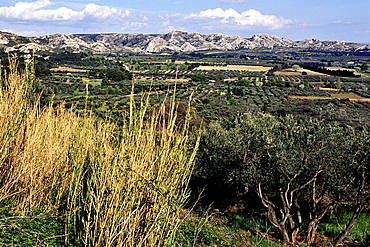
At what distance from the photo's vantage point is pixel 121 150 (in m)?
2.92

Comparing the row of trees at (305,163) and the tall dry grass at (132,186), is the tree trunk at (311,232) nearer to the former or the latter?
the row of trees at (305,163)

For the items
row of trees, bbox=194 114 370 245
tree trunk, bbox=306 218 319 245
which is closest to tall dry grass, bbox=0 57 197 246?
row of trees, bbox=194 114 370 245

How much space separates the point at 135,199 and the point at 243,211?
1134 cm

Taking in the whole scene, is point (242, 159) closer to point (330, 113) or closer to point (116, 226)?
point (330, 113)

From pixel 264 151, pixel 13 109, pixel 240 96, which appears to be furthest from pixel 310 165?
pixel 240 96

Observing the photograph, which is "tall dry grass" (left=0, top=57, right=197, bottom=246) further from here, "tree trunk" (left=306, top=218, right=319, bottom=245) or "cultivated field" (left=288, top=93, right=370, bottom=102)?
"cultivated field" (left=288, top=93, right=370, bottom=102)

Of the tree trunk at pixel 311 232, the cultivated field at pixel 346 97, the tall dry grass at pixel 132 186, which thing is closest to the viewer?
the tall dry grass at pixel 132 186

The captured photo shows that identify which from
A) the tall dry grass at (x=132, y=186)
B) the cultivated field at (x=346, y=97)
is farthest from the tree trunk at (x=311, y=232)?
the cultivated field at (x=346, y=97)

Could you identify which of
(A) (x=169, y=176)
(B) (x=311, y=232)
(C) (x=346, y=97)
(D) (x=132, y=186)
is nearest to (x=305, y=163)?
(B) (x=311, y=232)

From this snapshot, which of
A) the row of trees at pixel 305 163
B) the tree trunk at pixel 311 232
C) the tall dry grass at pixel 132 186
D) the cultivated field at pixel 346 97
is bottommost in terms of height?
the cultivated field at pixel 346 97

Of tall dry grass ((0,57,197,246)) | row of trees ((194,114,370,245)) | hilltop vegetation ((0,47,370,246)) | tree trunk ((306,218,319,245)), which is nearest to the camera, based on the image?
tall dry grass ((0,57,197,246))

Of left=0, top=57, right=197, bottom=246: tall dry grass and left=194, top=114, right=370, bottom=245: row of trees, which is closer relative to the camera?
left=0, top=57, right=197, bottom=246: tall dry grass

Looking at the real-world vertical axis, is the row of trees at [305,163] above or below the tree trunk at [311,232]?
above

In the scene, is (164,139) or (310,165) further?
(310,165)
